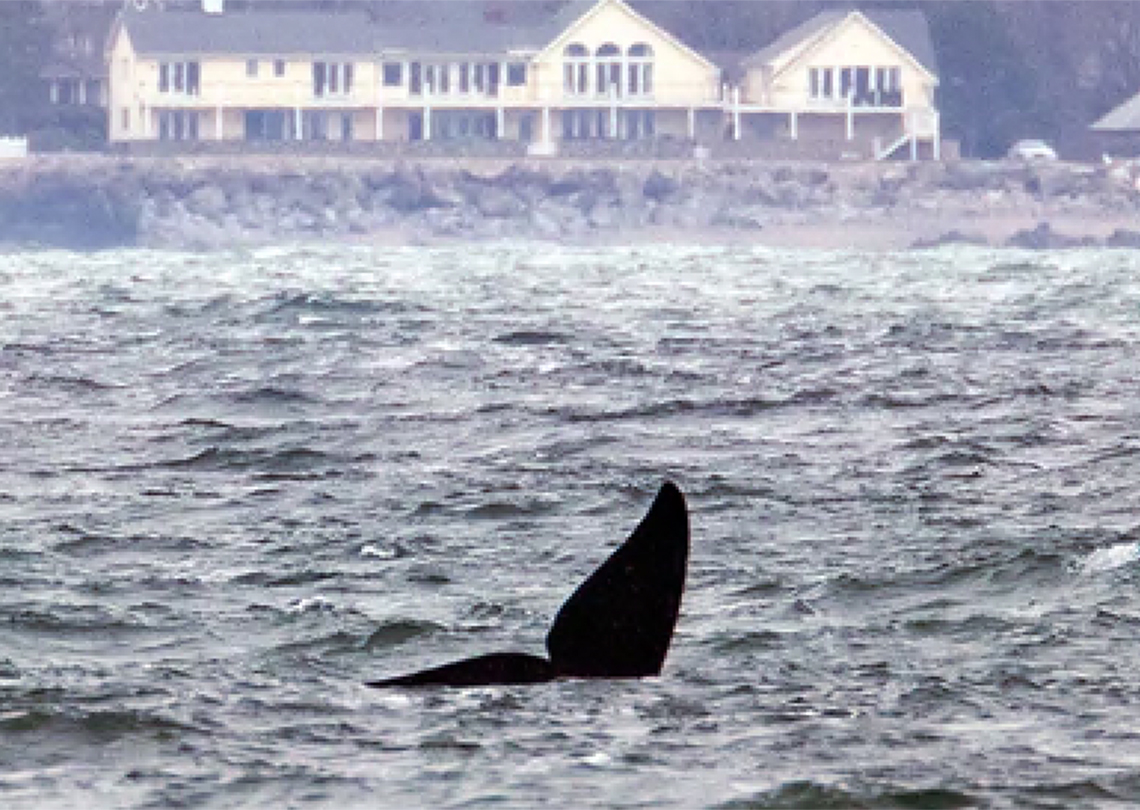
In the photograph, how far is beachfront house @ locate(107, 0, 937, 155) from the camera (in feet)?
413

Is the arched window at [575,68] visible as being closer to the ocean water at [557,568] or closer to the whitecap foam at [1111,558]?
the ocean water at [557,568]

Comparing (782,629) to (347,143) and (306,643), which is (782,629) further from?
(347,143)

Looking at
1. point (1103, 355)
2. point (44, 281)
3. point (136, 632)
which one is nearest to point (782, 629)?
point (136, 632)

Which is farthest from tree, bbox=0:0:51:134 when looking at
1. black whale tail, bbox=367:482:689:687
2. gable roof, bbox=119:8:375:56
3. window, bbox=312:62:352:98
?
black whale tail, bbox=367:482:689:687

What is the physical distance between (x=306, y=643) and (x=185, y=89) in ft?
379

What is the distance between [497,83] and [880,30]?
17.6 meters

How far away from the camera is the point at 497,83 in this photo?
127m

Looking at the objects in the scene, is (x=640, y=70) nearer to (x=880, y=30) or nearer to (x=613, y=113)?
(x=613, y=113)

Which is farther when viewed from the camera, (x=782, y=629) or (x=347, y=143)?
(x=347, y=143)

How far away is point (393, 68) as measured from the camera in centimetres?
12725

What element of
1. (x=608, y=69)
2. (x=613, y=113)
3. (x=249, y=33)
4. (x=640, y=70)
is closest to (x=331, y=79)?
(x=249, y=33)

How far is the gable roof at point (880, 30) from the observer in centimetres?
12725

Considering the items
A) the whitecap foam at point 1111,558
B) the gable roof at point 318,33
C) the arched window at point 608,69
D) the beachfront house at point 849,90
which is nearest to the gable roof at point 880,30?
the beachfront house at point 849,90

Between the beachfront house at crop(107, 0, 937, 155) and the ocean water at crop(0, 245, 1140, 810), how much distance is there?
89.3 meters
